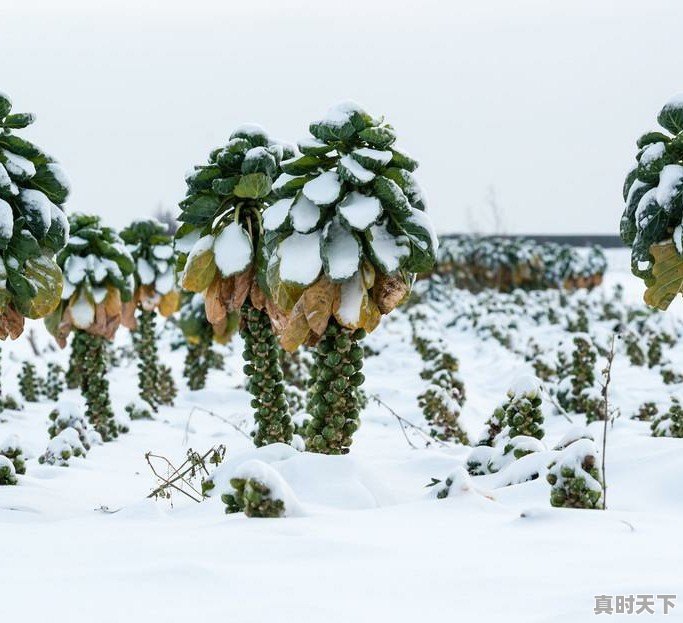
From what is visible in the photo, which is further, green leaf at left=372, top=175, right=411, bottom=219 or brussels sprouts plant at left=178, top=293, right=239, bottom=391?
brussels sprouts plant at left=178, top=293, right=239, bottom=391

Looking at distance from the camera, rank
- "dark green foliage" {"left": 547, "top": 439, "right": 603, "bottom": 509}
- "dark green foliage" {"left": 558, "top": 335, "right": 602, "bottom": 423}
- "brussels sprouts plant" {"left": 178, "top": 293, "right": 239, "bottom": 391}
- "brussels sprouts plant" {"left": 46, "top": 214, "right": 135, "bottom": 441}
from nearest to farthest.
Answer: "dark green foliage" {"left": 547, "top": 439, "right": 603, "bottom": 509}, "brussels sprouts plant" {"left": 46, "top": 214, "right": 135, "bottom": 441}, "dark green foliage" {"left": 558, "top": 335, "right": 602, "bottom": 423}, "brussels sprouts plant" {"left": 178, "top": 293, "right": 239, "bottom": 391}

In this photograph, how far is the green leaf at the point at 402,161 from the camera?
202 inches

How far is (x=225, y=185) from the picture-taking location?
5.65 m

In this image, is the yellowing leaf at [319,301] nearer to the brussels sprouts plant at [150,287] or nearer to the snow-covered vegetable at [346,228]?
the snow-covered vegetable at [346,228]

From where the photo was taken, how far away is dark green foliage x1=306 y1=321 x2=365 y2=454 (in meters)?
5.22

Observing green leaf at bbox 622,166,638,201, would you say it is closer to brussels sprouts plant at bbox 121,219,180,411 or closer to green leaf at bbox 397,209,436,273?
green leaf at bbox 397,209,436,273

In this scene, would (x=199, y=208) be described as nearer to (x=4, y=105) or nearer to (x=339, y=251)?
(x=339, y=251)

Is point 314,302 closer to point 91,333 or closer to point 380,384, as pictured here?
point 91,333

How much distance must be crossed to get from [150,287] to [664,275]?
22.8ft

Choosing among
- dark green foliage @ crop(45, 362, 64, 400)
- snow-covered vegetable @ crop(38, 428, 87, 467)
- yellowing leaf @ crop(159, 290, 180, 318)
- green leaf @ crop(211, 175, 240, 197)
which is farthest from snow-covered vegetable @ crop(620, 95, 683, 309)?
dark green foliage @ crop(45, 362, 64, 400)

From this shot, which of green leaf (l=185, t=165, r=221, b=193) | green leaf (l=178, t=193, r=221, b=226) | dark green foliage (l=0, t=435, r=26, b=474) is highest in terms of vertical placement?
green leaf (l=185, t=165, r=221, b=193)

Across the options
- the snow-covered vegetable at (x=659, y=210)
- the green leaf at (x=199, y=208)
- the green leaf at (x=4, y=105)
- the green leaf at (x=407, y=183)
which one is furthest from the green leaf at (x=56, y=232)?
the snow-covered vegetable at (x=659, y=210)

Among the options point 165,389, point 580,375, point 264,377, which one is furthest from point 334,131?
point 165,389

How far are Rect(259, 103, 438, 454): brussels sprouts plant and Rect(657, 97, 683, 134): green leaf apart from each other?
162 cm
